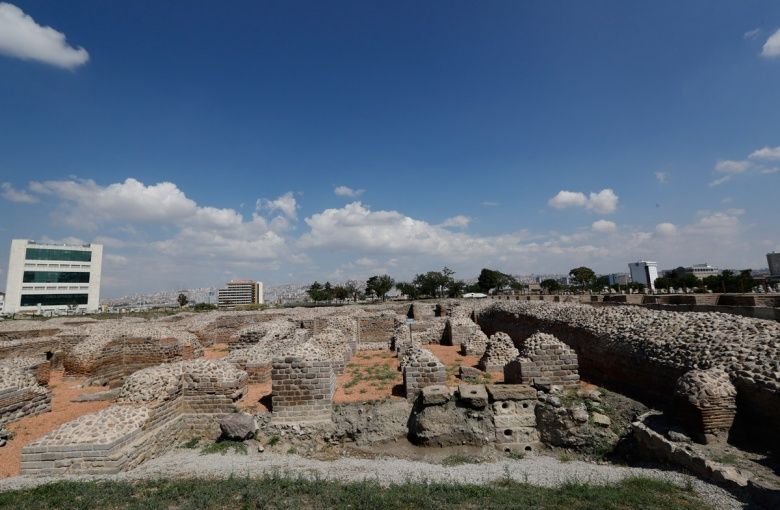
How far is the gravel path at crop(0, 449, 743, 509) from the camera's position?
5730 millimetres

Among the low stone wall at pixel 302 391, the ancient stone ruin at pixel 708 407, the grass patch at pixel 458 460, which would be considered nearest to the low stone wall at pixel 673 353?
the ancient stone ruin at pixel 708 407

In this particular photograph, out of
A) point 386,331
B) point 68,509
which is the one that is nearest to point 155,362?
point 68,509

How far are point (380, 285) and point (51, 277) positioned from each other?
58.5m

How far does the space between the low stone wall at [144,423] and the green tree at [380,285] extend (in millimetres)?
67847

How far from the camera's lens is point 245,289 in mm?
142125

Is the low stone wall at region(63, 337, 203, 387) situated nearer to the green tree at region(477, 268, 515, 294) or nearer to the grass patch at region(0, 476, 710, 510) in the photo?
the grass patch at region(0, 476, 710, 510)

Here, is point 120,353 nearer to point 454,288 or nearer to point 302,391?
point 302,391

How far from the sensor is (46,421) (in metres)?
8.75

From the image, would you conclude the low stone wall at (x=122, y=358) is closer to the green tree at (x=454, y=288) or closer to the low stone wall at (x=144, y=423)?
the low stone wall at (x=144, y=423)

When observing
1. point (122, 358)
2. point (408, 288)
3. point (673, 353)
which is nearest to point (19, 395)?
point (122, 358)

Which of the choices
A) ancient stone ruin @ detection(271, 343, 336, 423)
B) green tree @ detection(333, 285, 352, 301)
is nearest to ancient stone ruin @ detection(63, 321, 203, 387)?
ancient stone ruin @ detection(271, 343, 336, 423)

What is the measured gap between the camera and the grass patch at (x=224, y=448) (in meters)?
7.18

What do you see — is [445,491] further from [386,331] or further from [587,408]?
[386,331]

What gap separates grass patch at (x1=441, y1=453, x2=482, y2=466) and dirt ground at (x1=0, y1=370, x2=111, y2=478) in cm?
824
